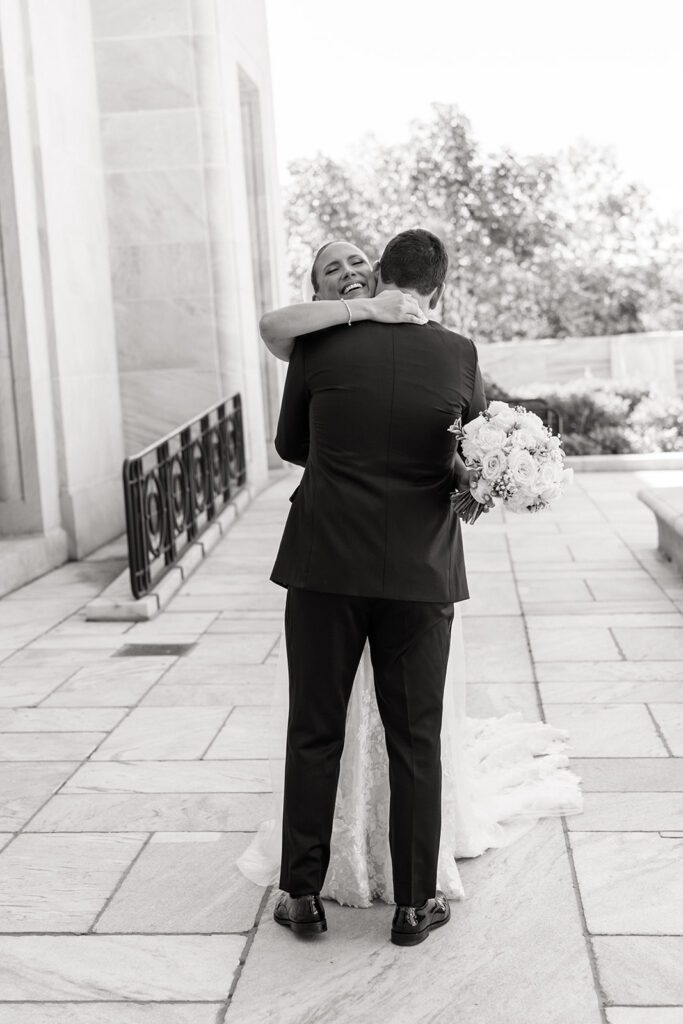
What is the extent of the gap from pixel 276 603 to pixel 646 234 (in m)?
26.5

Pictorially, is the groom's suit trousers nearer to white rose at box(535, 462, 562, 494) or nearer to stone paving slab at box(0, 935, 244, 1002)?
stone paving slab at box(0, 935, 244, 1002)

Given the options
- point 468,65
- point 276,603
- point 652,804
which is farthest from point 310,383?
point 468,65

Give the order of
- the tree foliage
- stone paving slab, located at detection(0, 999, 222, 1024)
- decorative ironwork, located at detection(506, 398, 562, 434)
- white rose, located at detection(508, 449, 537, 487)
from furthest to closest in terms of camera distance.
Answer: the tree foliage < decorative ironwork, located at detection(506, 398, 562, 434) < white rose, located at detection(508, 449, 537, 487) < stone paving slab, located at detection(0, 999, 222, 1024)

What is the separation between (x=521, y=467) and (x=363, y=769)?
3.18 feet

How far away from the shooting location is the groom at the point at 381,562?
2947 millimetres

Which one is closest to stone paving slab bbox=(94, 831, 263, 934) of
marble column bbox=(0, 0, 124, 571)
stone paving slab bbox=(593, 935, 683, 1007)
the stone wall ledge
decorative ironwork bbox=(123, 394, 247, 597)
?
stone paving slab bbox=(593, 935, 683, 1007)

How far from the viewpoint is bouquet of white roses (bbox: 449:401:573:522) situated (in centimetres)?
287

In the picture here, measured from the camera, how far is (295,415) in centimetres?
308

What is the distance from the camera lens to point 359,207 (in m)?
27.3

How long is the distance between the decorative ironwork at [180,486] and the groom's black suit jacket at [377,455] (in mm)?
4381

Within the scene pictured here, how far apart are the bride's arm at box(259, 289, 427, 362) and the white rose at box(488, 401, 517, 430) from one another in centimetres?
28

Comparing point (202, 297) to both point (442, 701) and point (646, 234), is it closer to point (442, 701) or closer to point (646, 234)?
point (442, 701)

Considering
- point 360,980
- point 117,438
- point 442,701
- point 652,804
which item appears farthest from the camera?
point 117,438

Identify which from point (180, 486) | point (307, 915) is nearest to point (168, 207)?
point (180, 486)
